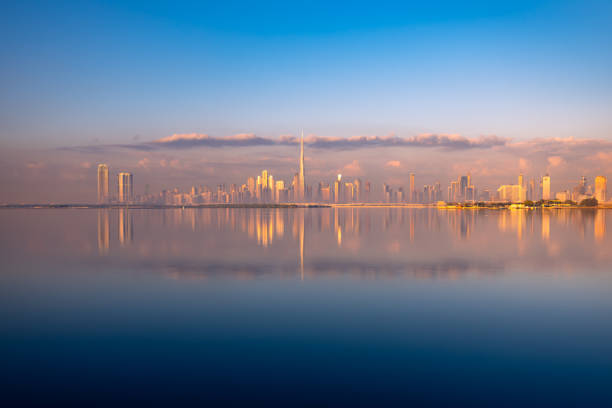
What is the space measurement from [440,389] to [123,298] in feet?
39.6

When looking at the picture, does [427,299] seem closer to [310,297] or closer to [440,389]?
[310,297]

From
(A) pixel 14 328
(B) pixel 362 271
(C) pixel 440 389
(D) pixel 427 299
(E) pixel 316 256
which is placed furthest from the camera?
(E) pixel 316 256

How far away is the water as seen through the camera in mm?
8547

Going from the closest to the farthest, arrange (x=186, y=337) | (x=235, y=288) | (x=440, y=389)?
(x=440, y=389), (x=186, y=337), (x=235, y=288)

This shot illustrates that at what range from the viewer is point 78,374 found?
920 cm

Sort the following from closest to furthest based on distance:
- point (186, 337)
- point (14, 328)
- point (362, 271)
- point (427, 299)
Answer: point (186, 337)
point (14, 328)
point (427, 299)
point (362, 271)

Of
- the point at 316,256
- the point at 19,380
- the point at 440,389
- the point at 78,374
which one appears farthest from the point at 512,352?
the point at 316,256

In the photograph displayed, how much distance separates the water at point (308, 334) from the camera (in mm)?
8547

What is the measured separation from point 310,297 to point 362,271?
633 cm

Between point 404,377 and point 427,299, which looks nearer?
point 404,377

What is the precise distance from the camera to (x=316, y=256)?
27.8 metres

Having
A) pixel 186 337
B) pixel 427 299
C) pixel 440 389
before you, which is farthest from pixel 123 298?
pixel 440 389

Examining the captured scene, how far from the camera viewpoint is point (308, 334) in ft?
39.4

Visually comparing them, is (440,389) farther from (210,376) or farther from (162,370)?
(162,370)
